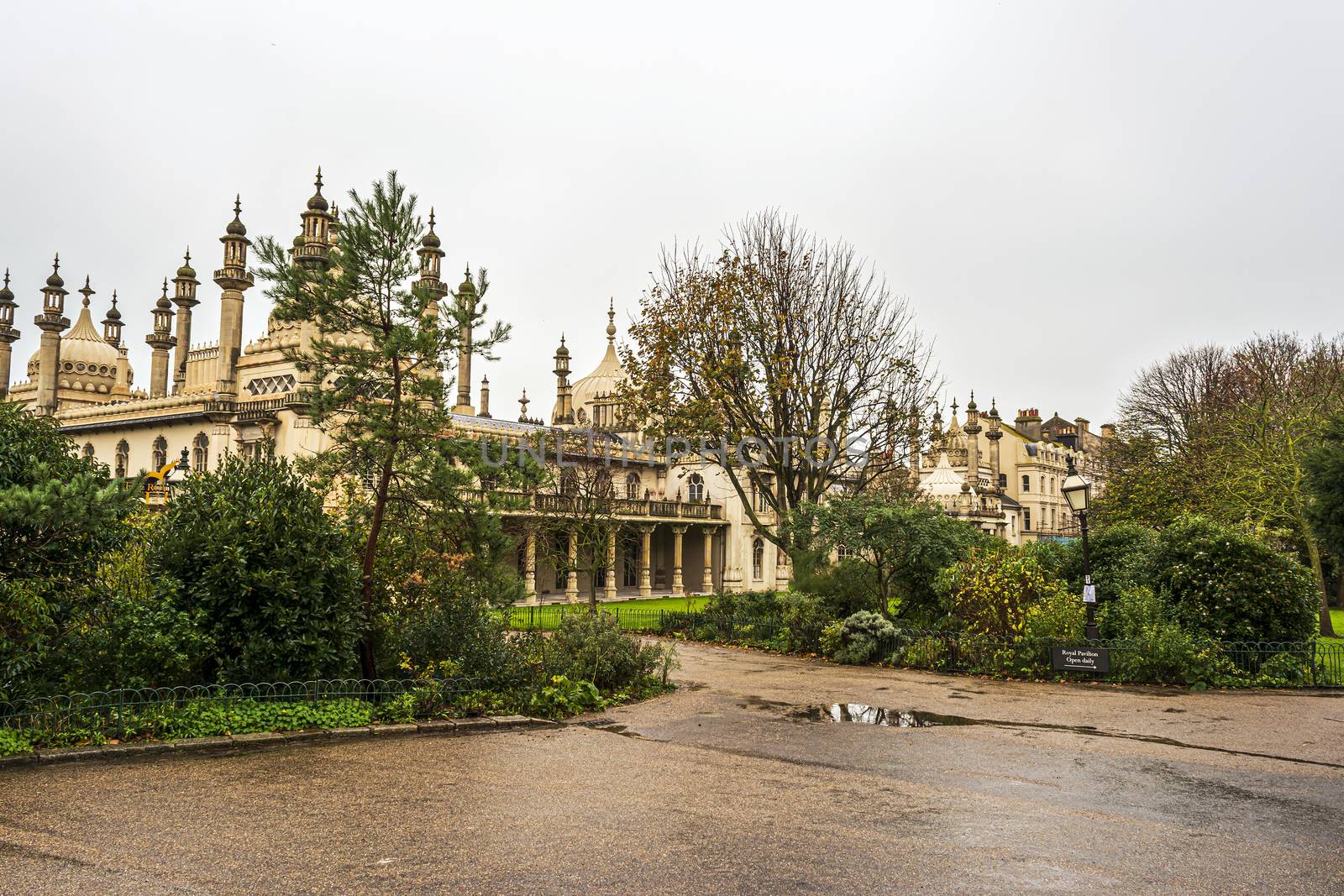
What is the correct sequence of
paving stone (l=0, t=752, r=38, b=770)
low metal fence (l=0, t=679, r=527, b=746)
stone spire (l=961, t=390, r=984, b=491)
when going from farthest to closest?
stone spire (l=961, t=390, r=984, b=491)
low metal fence (l=0, t=679, r=527, b=746)
paving stone (l=0, t=752, r=38, b=770)

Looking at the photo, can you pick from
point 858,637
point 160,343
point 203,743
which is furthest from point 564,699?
point 160,343

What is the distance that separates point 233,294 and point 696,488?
23855 mm

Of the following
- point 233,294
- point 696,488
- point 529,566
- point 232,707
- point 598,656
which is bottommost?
point 232,707

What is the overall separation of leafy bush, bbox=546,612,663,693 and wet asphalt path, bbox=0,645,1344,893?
5.41 ft

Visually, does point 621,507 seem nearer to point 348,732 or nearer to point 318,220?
point 318,220

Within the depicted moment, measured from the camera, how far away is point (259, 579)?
10.9 meters

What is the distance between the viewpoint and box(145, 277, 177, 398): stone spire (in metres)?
47.1

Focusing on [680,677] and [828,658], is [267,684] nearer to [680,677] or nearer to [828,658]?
[680,677]

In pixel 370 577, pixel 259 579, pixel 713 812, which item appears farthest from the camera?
pixel 370 577

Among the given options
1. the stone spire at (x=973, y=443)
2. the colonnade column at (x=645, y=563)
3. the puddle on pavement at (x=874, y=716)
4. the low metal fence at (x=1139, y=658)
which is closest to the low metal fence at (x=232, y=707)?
the low metal fence at (x=1139, y=658)

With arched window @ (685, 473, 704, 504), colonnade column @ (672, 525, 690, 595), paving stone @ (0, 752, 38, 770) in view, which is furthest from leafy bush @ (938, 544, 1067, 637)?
arched window @ (685, 473, 704, 504)

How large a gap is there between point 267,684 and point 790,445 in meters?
15.9

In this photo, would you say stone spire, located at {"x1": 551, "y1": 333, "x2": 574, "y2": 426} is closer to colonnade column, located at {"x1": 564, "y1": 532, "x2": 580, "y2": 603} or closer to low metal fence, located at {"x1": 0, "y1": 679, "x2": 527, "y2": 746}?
colonnade column, located at {"x1": 564, "y1": 532, "x2": 580, "y2": 603}

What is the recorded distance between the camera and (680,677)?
16906 millimetres
